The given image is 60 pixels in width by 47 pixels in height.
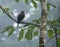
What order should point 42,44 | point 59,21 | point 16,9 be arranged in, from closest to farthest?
point 42,44 → point 59,21 → point 16,9

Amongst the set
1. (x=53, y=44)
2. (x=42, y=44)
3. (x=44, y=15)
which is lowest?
(x=53, y=44)

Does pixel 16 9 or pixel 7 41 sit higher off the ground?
pixel 16 9

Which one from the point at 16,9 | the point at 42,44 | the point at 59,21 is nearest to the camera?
the point at 42,44

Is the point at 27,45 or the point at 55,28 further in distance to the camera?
the point at 27,45

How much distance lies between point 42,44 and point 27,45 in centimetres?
159

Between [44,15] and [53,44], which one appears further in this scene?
[53,44]

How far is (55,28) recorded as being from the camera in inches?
39.0

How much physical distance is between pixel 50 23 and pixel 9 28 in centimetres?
19

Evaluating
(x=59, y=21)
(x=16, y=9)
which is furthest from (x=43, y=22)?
(x=16, y=9)

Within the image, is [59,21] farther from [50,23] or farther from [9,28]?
[9,28]

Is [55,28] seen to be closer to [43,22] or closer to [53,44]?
[43,22]

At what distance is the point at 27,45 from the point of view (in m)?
2.50

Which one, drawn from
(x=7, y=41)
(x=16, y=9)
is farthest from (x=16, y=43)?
(x=16, y=9)

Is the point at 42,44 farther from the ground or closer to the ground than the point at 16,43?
farther from the ground
